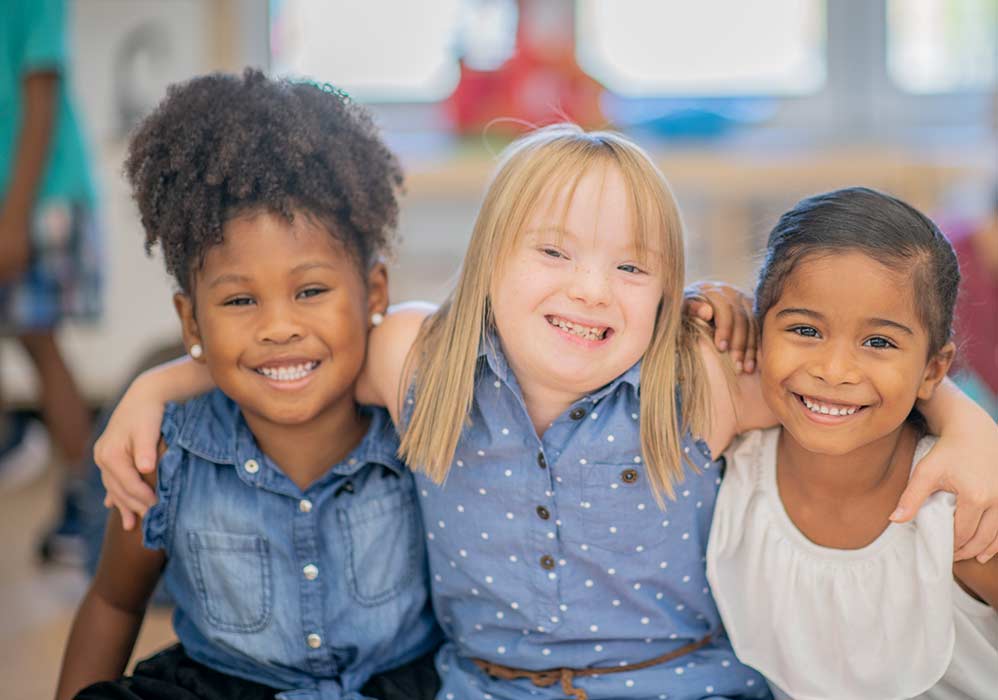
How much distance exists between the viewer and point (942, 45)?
3236mm

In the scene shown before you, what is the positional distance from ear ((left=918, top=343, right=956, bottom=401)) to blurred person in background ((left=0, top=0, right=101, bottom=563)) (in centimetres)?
170

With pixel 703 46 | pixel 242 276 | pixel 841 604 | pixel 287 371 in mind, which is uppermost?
pixel 703 46

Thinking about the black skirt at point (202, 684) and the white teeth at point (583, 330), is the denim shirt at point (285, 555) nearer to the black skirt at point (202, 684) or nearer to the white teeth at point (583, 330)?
the black skirt at point (202, 684)

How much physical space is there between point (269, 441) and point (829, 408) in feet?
1.99

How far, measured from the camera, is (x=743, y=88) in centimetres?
334

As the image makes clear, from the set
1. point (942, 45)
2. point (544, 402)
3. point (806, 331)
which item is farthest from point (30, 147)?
point (942, 45)

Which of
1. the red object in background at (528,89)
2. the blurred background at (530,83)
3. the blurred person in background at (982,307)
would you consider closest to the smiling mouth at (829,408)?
the blurred person in background at (982,307)

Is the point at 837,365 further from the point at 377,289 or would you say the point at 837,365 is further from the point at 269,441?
the point at 269,441

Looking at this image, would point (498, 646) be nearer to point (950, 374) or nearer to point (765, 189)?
point (950, 374)

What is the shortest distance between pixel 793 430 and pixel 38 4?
170 centimetres

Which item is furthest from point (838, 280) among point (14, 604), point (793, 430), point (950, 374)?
point (14, 604)

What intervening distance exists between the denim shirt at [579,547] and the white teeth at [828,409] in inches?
5.0

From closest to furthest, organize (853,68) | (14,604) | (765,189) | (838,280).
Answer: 1. (838,280)
2. (14,604)
3. (765,189)
4. (853,68)

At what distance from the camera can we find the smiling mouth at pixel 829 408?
44.1 inches
